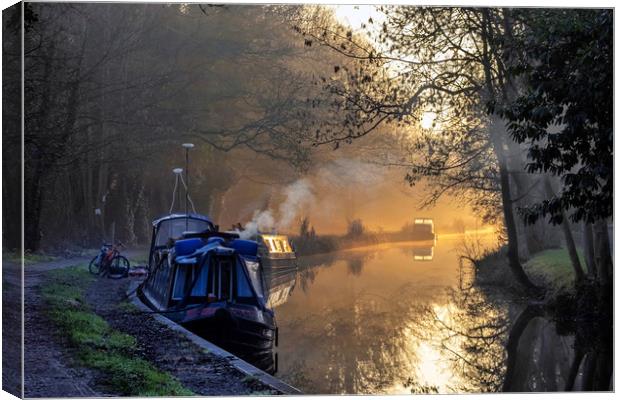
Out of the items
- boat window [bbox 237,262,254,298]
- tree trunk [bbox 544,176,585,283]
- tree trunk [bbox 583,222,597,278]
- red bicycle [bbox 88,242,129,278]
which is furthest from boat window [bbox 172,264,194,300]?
tree trunk [bbox 583,222,597,278]

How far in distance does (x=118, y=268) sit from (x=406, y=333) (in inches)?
124

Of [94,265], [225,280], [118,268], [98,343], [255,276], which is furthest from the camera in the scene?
[255,276]

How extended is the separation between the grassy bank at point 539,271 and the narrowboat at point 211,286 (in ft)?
7.80

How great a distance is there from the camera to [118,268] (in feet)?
36.1

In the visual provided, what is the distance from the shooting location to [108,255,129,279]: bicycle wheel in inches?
410

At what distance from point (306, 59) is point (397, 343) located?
305cm

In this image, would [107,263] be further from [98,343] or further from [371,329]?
[371,329]

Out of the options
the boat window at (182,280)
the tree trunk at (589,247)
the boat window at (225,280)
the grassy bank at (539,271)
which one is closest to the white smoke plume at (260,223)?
the boat window at (225,280)

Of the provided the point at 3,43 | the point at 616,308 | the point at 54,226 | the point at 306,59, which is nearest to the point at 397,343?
the point at 616,308

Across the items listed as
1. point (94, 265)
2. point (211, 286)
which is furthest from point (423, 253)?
point (94, 265)

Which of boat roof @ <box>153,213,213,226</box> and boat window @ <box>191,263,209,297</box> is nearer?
boat roof @ <box>153,213,213,226</box>

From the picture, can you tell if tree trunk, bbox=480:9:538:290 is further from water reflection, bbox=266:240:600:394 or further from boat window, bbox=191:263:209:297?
boat window, bbox=191:263:209:297

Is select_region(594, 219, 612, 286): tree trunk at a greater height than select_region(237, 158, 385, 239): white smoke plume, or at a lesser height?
lesser

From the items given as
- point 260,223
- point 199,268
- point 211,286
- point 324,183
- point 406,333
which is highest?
point 324,183
